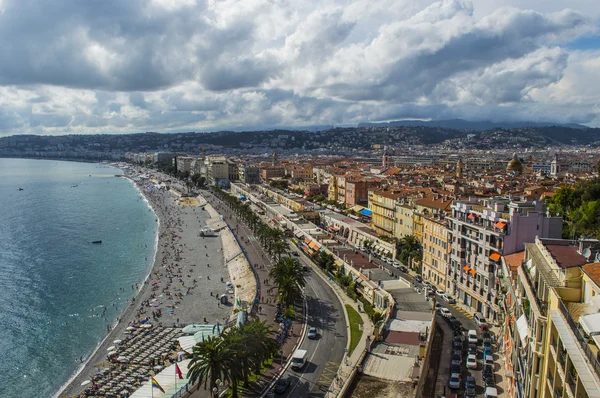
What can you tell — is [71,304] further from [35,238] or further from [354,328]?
[35,238]

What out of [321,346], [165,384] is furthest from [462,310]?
[165,384]

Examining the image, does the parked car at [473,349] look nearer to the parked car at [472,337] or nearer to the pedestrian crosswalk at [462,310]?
the parked car at [472,337]

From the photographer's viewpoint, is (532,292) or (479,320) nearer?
(532,292)

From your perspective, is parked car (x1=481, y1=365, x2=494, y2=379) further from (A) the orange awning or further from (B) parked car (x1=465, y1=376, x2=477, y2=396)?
(A) the orange awning

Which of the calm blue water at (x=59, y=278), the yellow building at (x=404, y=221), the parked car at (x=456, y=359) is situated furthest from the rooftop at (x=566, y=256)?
the yellow building at (x=404, y=221)

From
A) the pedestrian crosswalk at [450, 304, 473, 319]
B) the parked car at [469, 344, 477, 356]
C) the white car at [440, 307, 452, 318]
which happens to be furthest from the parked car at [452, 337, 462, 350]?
the pedestrian crosswalk at [450, 304, 473, 319]

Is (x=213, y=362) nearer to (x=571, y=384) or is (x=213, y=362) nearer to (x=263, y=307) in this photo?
(x=263, y=307)
